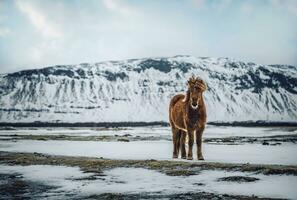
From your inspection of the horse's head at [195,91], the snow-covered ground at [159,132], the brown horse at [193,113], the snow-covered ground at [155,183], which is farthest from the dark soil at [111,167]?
the snow-covered ground at [159,132]

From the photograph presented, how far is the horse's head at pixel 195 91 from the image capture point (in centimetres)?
1838

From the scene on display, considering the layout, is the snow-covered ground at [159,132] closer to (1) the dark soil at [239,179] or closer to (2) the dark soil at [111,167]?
(2) the dark soil at [111,167]

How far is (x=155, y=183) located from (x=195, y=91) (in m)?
6.21

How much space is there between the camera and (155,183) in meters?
13.3

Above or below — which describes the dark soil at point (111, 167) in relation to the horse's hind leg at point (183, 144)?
below

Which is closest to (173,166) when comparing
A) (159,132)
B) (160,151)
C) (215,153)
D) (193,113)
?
(193,113)

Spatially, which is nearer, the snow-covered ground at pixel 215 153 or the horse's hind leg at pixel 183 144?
the snow-covered ground at pixel 215 153

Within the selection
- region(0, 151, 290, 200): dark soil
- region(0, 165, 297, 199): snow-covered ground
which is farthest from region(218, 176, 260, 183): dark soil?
region(0, 165, 297, 199): snow-covered ground

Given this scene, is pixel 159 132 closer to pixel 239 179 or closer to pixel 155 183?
pixel 239 179

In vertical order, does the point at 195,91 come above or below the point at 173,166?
above

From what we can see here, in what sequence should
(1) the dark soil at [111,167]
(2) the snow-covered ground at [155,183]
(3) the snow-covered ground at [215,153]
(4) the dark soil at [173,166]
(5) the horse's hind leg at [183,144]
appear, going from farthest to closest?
(5) the horse's hind leg at [183,144] < (3) the snow-covered ground at [215,153] < (4) the dark soil at [173,166] < (2) the snow-covered ground at [155,183] < (1) the dark soil at [111,167]

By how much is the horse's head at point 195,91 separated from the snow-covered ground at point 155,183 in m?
3.84

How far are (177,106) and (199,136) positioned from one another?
2501mm

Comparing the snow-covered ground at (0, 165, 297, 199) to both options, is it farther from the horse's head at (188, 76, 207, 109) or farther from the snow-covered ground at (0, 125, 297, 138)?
the snow-covered ground at (0, 125, 297, 138)
